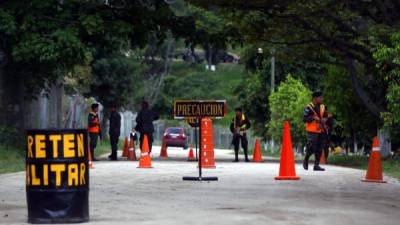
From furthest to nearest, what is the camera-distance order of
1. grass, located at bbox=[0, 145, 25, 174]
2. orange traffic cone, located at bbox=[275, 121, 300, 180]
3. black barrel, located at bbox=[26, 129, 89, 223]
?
grass, located at bbox=[0, 145, 25, 174] < orange traffic cone, located at bbox=[275, 121, 300, 180] < black barrel, located at bbox=[26, 129, 89, 223]

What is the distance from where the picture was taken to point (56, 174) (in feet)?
31.7

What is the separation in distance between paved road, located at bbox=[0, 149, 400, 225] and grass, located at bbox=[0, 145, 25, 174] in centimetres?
207

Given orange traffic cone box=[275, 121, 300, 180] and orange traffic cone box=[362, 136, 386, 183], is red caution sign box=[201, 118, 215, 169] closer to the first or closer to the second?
orange traffic cone box=[275, 121, 300, 180]

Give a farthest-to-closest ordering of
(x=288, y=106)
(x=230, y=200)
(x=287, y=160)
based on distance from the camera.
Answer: (x=288, y=106) → (x=287, y=160) → (x=230, y=200)

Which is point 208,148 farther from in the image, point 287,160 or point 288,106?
point 288,106

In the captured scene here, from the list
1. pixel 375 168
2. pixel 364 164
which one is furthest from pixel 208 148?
pixel 364 164

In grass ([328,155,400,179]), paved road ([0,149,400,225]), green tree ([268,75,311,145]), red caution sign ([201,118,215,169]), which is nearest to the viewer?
paved road ([0,149,400,225])

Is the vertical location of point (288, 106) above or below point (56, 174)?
above

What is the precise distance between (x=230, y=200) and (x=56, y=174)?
368cm

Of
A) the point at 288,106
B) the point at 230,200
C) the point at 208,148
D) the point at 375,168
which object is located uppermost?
the point at 288,106

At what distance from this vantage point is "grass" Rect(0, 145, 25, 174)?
64.0 feet

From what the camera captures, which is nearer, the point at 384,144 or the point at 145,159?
the point at 145,159

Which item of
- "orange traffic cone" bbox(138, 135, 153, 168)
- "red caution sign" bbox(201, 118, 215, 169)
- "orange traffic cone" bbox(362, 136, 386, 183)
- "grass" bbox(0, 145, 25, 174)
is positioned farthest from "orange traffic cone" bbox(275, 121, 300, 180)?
"grass" bbox(0, 145, 25, 174)

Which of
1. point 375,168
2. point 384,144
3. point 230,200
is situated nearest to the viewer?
point 230,200
